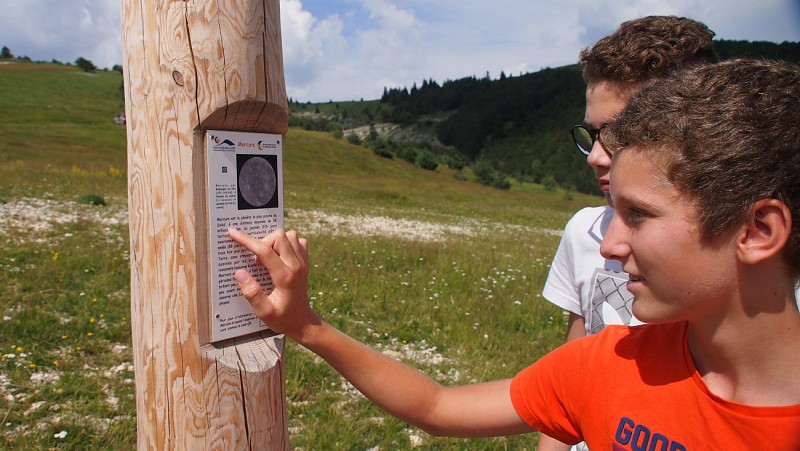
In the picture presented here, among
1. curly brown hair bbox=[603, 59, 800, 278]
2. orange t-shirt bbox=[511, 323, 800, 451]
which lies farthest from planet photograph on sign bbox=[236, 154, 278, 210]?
curly brown hair bbox=[603, 59, 800, 278]

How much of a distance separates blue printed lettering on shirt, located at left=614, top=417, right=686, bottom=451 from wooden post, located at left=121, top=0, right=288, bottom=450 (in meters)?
1.03

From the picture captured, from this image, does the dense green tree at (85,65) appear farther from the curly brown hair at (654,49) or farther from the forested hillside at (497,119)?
the curly brown hair at (654,49)

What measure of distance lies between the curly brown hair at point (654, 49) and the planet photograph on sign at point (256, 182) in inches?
53.4

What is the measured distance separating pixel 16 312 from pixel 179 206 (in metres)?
5.30

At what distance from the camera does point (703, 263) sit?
1.29 meters

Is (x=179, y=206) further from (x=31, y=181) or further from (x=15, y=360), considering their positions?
(x=31, y=181)

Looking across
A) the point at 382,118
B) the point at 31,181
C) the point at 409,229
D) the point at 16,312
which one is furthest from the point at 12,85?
the point at 382,118

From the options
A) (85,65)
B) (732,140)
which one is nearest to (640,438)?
(732,140)

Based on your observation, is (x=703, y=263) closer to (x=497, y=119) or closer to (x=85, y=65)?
(x=85, y=65)

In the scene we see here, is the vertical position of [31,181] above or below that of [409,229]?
Result: above

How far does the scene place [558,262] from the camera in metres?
2.67

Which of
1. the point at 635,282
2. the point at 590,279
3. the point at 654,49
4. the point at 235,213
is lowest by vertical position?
the point at 590,279

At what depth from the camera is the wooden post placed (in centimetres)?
163

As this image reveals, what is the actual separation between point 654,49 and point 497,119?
150404mm
